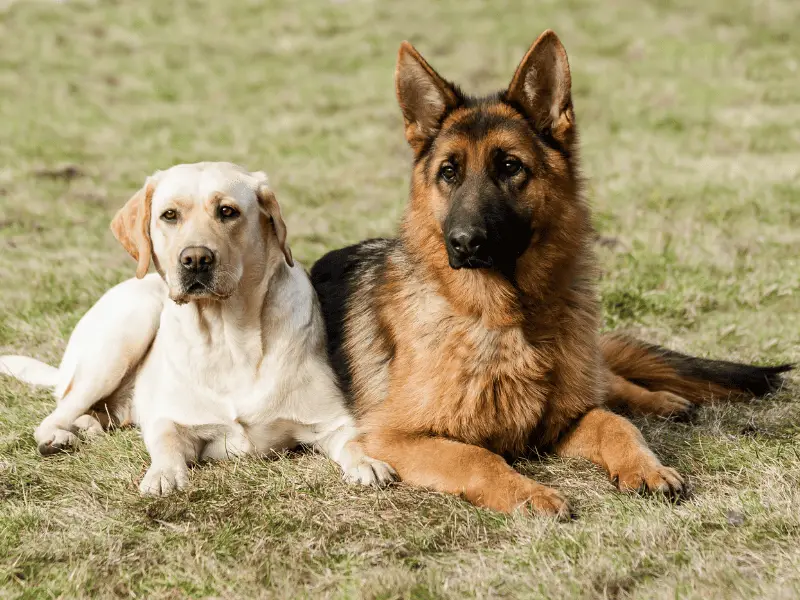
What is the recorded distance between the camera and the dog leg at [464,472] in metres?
3.78

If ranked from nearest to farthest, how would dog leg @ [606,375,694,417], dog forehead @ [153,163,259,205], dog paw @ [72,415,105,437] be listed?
dog forehead @ [153,163,259,205] < dog paw @ [72,415,105,437] < dog leg @ [606,375,694,417]

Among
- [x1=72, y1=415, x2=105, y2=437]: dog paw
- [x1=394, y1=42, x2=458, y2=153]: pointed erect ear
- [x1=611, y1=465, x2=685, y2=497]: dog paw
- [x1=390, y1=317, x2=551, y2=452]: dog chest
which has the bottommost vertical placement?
[x1=72, y1=415, x2=105, y2=437]: dog paw

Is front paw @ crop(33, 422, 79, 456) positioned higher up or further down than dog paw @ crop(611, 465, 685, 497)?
further down

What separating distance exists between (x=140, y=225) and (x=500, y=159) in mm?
1825

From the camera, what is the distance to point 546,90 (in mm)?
4383

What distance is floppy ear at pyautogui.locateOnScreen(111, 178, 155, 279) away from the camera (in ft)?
14.9

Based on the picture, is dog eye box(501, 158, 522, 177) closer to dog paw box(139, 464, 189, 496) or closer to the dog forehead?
the dog forehead

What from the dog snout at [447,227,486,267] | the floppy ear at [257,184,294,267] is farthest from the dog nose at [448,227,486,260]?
the floppy ear at [257,184,294,267]

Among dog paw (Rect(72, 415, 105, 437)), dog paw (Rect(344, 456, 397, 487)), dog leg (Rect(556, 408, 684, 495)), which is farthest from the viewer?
dog paw (Rect(72, 415, 105, 437))

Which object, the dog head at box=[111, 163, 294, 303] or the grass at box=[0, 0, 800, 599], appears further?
the dog head at box=[111, 163, 294, 303]

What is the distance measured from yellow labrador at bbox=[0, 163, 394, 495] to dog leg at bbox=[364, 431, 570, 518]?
10 centimetres

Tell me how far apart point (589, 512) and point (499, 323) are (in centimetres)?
99

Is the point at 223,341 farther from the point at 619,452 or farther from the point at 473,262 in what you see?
the point at 619,452

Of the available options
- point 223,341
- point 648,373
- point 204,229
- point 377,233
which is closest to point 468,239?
point 204,229
